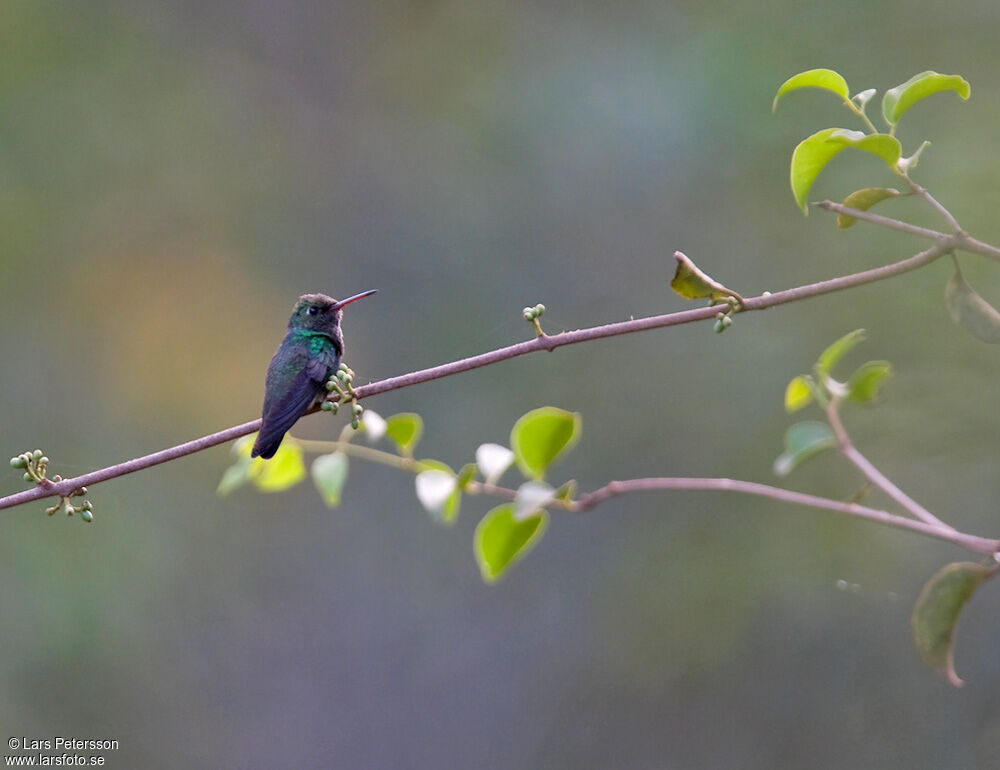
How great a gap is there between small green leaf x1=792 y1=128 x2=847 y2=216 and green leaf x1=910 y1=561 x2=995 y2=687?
55 cm

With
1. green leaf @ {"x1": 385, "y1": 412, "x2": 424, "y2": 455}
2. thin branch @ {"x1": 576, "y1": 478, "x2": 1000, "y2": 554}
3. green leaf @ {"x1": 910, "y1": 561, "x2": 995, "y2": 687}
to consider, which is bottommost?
green leaf @ {"x1": 910, "y1": 561, "x2": 995, "y2": 687}

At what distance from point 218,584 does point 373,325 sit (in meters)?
2.19

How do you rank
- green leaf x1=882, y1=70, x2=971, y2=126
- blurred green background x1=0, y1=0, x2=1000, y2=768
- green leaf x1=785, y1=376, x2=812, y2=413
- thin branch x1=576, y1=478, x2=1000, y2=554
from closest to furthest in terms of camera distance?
thin branch x1=576, y1=478, x2=1000, y2=554, green leaf x1=882, y1=70, x2=971, y2=126, green leaf x1=785, y1=376, x2=812, y2=413, blurred green background x1=0, y1=0, x2=1000, y2=768

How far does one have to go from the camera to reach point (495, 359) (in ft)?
5.14

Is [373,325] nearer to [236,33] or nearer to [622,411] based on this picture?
[622,411]

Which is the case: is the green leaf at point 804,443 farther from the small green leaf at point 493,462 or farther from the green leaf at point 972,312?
the small green leaf at point 493,462

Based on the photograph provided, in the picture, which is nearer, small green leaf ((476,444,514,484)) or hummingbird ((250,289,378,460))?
small green leaf ((476,444,514,484))

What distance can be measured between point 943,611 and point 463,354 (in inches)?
233

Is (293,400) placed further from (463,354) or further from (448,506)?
(463,354)

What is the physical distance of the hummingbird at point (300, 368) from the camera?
2.24 meters

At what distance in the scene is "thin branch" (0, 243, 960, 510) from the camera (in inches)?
57.4

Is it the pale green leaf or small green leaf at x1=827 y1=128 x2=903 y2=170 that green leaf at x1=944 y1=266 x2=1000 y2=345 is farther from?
the pale green leaf

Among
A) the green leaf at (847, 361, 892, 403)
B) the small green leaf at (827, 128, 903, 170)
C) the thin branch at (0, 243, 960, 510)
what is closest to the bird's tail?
the thin branch at (0, 243, 960, 510)

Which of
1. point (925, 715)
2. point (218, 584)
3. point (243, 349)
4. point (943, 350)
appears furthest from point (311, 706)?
point (943, 350)
